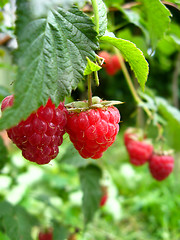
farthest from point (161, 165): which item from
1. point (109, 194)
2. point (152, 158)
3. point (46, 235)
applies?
point (109, 194)

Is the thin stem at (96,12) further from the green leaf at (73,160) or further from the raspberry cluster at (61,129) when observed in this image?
the green leaf at (73,160)

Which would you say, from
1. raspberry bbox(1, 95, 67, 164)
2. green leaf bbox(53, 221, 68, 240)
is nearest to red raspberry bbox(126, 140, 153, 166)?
green leaf bbox(53, 221, 68, 240)

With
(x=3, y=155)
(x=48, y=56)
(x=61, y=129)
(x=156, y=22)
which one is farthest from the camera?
(x=3, y=155)

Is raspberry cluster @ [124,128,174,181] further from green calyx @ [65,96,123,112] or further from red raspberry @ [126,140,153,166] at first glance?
green calyx @ [65,96,123,112]

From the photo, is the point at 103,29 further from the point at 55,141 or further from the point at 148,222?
the point at 148,222

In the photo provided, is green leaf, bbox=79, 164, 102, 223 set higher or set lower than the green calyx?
lower

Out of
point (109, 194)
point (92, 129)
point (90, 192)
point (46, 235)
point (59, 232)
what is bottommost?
point (109, 194)

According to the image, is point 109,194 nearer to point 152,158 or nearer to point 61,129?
point 152,158
